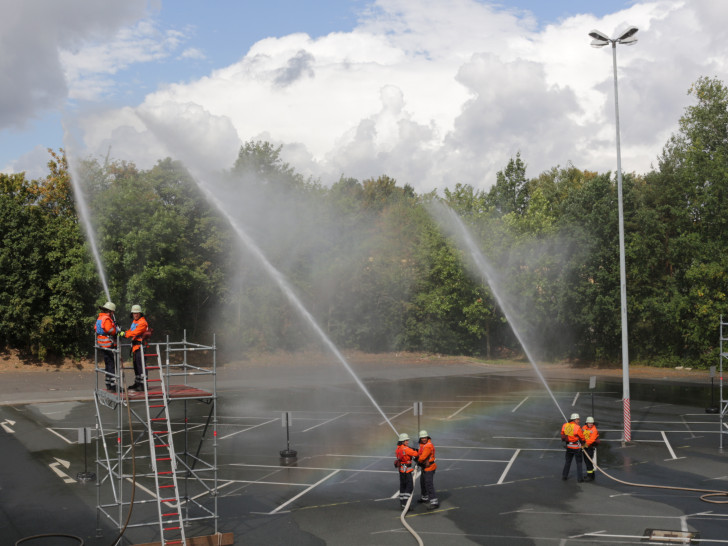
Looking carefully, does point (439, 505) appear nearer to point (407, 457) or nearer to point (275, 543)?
point (407, 457)

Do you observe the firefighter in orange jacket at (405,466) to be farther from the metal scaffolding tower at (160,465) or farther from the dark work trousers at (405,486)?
the metal scaffolding tower at (160,465)

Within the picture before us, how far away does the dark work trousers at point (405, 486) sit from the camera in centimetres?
1532

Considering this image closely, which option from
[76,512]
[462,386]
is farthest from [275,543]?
Answer: [462,386]

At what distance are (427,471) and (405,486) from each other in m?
0.63

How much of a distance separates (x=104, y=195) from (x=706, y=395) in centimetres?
3715

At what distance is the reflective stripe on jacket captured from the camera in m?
17.6

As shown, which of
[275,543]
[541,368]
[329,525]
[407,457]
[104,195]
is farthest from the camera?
[541,368]

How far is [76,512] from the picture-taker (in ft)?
51.3

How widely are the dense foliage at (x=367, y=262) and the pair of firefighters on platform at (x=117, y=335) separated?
26984 mm

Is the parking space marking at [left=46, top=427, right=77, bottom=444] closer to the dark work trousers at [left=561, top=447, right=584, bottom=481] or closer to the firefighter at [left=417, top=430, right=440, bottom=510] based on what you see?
the firefighter at [left=417, top=430, right=440, bottom=510]

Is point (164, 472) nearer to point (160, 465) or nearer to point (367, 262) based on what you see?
point (160, 465)

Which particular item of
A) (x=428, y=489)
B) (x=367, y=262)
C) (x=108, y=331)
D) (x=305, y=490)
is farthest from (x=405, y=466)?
(x=367, y=262)

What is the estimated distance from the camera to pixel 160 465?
67.3 ft

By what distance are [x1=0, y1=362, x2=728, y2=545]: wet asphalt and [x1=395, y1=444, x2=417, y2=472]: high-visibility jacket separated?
1.10 m
